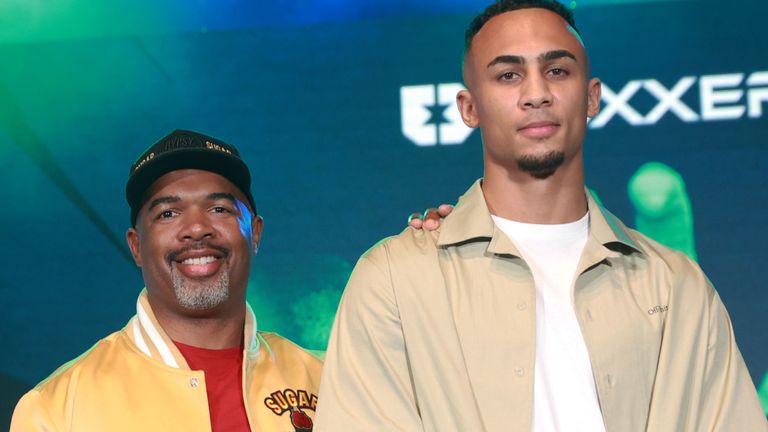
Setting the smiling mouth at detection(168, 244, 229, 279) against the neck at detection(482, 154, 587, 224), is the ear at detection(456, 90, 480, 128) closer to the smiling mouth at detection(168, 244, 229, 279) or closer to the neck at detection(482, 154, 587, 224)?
the neck at detection(482, 154, 587, 224)

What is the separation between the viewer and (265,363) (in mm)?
2996

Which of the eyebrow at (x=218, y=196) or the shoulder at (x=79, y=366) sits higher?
the eyebrow at (x=218, y=196)

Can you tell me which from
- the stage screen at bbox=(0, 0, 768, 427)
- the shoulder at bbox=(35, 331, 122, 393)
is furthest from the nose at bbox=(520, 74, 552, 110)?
the stage screen at bbox=(0, 0, 768, 427)

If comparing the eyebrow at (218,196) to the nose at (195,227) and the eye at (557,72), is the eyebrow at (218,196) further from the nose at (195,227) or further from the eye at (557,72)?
the eye at (557,72)

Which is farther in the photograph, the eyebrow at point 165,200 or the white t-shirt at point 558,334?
the eyebrow at point 165,200

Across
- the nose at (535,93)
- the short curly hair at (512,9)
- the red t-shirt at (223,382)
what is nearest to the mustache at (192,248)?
the red t-shirt at (223,382)

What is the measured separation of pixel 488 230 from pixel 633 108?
6.25 ft

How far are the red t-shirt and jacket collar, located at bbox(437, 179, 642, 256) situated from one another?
798mm

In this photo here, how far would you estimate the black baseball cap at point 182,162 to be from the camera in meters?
3.01

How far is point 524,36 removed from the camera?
7.96ft

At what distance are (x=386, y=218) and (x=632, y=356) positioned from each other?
6.46ft

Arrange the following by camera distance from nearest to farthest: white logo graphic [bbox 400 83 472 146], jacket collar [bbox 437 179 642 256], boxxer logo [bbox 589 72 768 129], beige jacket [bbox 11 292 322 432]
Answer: jacket collar [bbox 437 179 642 256] < beige jacket [bbox 11 292 322 432] < boxxer logo [bbox 589 72 768 129] < white logo graphic [bbox 400 83 472 146]

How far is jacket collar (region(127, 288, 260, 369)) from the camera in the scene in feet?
9.45

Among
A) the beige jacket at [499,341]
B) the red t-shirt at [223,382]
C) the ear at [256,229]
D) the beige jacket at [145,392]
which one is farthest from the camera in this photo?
the ear at [256,229]
